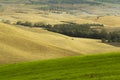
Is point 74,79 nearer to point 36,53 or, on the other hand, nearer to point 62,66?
point 62,66

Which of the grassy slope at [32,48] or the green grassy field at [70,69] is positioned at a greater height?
the green grassy field at [70,69]

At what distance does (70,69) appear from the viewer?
859 inches

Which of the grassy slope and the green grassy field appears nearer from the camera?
the green grassy field

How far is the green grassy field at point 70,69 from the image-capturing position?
19163 mm

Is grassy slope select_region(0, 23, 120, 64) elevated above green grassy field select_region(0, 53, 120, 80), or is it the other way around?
green grassy field select_region(0, 53, 120, 80)

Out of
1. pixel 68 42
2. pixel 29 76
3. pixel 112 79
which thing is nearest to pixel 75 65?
pixel 29 76

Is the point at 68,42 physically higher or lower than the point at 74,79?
lower

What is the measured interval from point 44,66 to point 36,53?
29.3 meters

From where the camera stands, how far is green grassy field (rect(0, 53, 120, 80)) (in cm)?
1916

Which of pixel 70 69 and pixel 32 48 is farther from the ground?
pixel 70 69

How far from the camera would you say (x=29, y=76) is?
21.0 m

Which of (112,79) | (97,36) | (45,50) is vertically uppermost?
(112,79)

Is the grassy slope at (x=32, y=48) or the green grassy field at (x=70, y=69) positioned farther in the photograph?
the grassy slope at (x=32, y=48)

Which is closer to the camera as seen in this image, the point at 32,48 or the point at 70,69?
the point at 70,69
